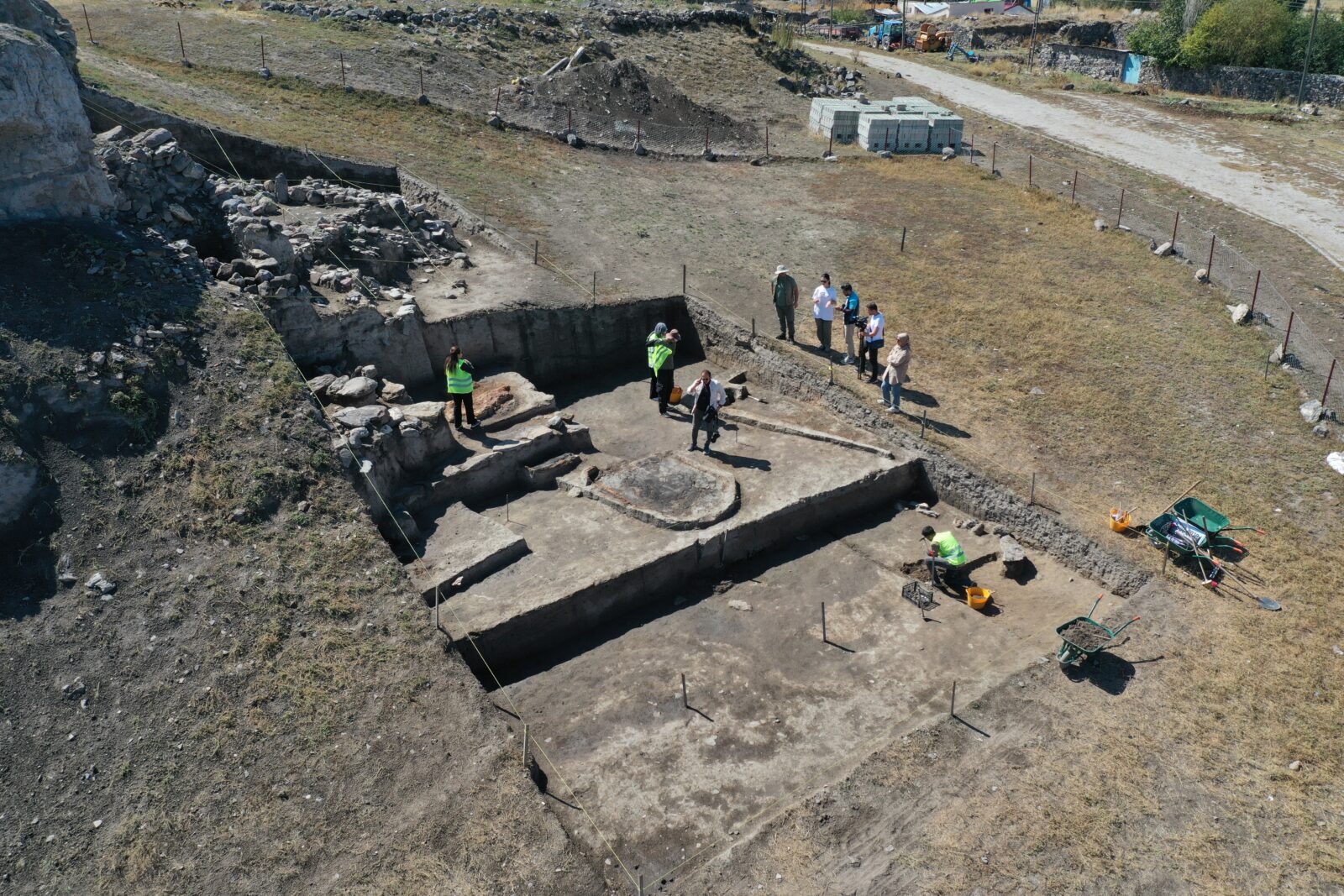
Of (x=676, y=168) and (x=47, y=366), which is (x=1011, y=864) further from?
(x=676, y=168)

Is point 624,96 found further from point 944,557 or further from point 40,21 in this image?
point 944,557

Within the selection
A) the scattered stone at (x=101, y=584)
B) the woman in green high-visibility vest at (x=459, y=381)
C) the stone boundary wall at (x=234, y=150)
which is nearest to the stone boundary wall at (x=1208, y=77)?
the stone boundary wall at (x=234, y=150)

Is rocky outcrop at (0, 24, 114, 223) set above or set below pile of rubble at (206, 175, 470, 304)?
above

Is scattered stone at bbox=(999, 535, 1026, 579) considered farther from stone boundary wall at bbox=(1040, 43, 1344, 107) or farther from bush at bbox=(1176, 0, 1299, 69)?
bush at bbox=(1176, 0, 1299, 69)

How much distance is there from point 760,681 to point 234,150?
49.3 ft

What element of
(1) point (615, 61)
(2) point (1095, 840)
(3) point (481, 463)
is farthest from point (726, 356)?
(1) point (615, 61)

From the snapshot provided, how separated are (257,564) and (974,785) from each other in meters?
7.47

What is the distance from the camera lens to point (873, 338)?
48.3 ft

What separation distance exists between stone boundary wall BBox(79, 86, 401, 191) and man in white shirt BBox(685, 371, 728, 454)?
9.90 m

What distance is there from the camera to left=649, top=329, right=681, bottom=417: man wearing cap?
14.8 meters

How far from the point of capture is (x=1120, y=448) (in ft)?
Answer: 43.6

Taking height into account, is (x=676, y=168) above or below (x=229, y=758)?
above

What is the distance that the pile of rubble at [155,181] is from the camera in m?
13.9

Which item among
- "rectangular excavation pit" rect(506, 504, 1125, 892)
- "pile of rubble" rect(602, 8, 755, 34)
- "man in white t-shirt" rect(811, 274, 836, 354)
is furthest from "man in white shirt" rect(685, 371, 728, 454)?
"pile of rubble" rect(602, 8, 755, 34)
